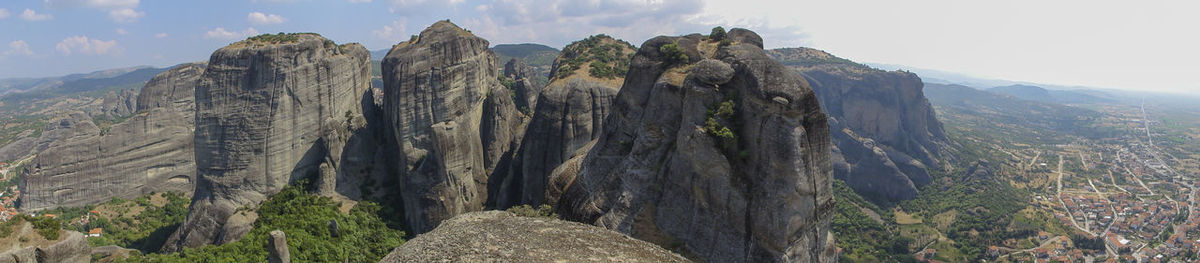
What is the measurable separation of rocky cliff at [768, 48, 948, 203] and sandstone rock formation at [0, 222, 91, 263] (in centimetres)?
9524

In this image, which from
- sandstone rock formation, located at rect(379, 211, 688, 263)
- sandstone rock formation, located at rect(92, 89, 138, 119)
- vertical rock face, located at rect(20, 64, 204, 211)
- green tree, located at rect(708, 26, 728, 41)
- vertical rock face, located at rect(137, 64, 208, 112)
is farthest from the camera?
sandstone rock formation, located at rect(92, 89, 138, 119)

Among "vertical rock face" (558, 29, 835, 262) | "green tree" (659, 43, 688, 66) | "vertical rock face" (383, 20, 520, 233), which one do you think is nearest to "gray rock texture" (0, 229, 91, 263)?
"vertical rock face" (383, 20, 520, 233)

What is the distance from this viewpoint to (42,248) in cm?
2161

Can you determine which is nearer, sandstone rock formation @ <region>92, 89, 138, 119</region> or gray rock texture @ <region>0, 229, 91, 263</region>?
gray rock texture @ <region>0, 229, 91, 263</region>

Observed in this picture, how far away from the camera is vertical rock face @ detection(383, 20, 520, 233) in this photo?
39906 mm

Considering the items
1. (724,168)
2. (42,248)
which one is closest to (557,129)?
(724,168)

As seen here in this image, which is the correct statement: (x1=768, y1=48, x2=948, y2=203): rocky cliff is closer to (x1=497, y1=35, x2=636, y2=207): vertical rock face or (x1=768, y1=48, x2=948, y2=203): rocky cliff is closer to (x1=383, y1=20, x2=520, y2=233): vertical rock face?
(x1=497, y1=35, x2=636, y2=207): vertical rock face

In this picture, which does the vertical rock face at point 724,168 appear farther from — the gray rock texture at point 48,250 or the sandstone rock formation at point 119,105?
the sandstone rock formation at point 119,105

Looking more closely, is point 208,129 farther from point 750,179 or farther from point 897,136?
point 897,136

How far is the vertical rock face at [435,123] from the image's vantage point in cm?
3991

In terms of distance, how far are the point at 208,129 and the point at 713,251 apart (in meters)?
40.9

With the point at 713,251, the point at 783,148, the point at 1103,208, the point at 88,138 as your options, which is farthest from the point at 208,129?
the point at 1103,208

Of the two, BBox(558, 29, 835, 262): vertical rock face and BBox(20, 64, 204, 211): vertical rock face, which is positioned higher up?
BBox(558, 29, 835, 262): vertical rock face

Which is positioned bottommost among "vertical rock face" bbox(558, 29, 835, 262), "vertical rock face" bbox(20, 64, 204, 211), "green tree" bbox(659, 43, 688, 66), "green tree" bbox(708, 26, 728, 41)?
"vertical rock face" bbox(20, 64, 204, 211)
